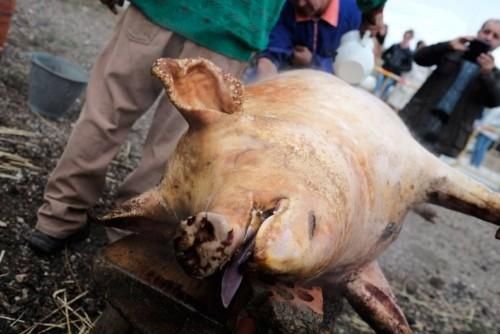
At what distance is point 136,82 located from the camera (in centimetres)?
255

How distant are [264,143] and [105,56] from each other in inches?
61.8

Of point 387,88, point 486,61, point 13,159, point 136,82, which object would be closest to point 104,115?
point 136,82

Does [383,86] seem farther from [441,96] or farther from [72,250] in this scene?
[72,250]

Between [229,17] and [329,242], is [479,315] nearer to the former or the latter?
[229,17]

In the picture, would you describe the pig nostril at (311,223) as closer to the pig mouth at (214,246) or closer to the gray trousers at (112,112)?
the pig mouth at (214,246)

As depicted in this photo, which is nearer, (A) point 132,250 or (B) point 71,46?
(A) point 132,250

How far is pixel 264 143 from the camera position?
1.38m


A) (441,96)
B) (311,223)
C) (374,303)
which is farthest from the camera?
(441,96)

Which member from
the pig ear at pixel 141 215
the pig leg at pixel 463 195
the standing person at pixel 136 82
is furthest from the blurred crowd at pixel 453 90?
the pig ear at pixel 141 215

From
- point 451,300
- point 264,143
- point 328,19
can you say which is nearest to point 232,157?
point 264,143

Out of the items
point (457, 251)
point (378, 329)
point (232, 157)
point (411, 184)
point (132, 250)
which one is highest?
point (232, 157)

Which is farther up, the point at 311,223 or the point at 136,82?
the point at 311,223

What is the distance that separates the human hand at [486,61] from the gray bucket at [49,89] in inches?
144

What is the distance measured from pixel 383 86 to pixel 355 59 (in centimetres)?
963
